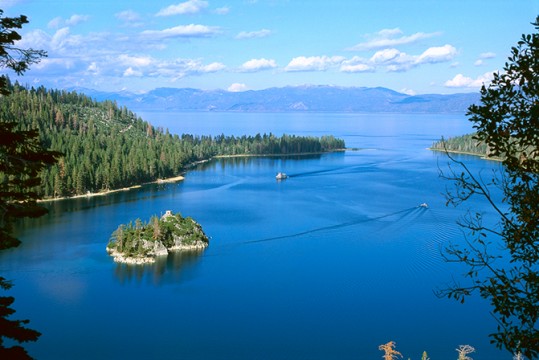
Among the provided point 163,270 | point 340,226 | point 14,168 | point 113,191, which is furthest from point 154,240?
point 14,168

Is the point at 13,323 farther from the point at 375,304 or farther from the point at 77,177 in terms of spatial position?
the point at 77,177

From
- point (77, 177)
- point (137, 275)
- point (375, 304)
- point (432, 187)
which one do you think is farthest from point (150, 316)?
point (432, 187)

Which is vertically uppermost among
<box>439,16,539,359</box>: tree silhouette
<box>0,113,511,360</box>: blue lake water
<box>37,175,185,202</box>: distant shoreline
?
<box>439,16,539,359</box>: tree silhouette

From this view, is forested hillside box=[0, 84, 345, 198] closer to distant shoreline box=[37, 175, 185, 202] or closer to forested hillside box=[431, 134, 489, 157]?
distant shoreline box=[37, 175, 185, 202]

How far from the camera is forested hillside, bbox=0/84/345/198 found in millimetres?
83875

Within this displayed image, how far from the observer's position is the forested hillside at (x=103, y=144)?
83875 mm

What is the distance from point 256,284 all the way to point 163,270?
894 centimetres

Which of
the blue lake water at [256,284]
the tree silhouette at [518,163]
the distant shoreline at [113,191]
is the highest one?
the tree silhouette at [518,163]

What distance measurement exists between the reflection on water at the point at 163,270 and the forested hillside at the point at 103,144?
778 inches

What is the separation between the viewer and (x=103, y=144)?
4345 inches

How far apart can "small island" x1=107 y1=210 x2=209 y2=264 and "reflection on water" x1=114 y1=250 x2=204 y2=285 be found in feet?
3.17

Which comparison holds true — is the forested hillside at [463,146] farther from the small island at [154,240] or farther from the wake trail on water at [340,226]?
the small island at [154,240]

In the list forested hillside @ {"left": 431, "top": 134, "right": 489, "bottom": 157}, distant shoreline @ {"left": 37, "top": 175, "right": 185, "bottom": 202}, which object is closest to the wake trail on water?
distant shoreline @ {"left": 37, "top": 175, "right": 185, "bottom": 202}

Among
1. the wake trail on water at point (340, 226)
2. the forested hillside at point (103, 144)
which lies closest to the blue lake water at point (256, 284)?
the wake trail on water at point (340, 226)
